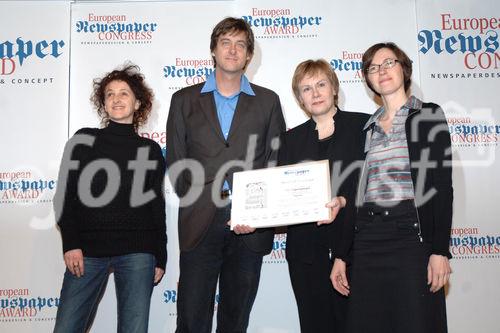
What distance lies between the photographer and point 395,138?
7.25ft

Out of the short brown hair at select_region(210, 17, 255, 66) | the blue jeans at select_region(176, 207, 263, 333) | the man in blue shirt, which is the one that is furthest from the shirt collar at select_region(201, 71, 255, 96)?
the blue jeans at select_region(176, 207, 263, 333)

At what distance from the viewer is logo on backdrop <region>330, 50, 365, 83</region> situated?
3.71 m

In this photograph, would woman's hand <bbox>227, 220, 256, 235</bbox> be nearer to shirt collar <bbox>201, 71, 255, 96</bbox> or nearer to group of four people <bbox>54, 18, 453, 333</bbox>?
group of four people <bbox>54, 18, 453, 333</bbox>

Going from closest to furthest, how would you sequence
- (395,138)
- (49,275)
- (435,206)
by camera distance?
(435,206), (395,138), (49,275)

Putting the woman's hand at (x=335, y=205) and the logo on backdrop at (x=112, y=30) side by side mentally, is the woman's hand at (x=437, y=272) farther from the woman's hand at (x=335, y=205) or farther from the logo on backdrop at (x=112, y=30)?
the logo on backdrop at (x=112, y=30)

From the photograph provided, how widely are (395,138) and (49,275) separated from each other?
9.06ft

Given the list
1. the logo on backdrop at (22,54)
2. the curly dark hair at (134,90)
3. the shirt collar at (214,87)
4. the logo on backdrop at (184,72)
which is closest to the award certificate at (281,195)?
the shirt collar at (214,87)

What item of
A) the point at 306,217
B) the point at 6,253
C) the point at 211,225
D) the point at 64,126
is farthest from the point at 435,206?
the point at 6,253

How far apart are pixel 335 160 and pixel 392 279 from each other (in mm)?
685

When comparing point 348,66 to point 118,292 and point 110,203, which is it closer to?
point 110,203

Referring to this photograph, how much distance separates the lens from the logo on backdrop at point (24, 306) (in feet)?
11.5

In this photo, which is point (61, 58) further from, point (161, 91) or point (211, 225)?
point (211, 225)

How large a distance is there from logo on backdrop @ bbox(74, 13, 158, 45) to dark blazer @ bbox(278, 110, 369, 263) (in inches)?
69.1

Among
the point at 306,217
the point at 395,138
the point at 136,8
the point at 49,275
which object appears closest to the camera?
the point at 395,138
